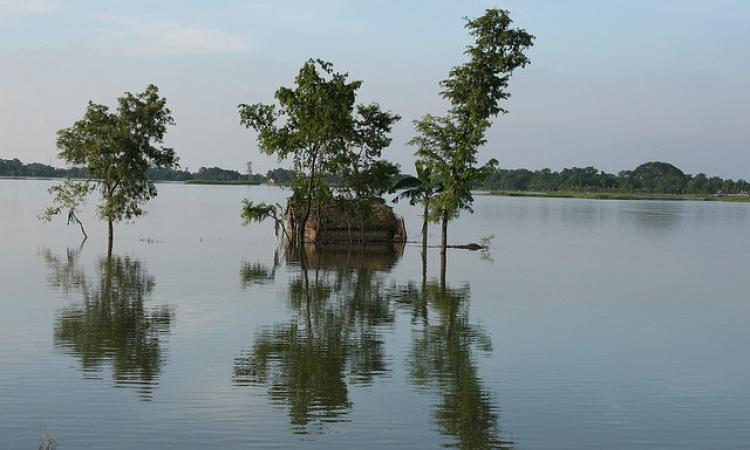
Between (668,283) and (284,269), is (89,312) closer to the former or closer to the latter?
(284,269)

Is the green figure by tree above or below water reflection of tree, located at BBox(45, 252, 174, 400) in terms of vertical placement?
above

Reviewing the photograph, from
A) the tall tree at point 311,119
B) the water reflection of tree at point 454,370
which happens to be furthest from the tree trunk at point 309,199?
the water reflection of tree at point 454,370

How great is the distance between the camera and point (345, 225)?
5509 cm

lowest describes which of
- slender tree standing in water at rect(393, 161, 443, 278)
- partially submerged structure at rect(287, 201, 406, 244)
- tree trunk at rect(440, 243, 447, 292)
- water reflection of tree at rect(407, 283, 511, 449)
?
water reflection of tree at rect(407, 283, 511, 449)

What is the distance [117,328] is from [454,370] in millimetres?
9421

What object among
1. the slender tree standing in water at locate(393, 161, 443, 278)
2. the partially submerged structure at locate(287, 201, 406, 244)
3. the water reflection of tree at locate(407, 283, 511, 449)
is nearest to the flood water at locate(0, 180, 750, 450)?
the water reflection of tree at locate(407, 283, 511, 449)

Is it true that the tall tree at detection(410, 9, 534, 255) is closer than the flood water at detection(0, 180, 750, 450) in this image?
No

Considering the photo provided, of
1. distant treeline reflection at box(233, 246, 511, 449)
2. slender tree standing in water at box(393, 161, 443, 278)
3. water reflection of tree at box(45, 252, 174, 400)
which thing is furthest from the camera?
slender tree standing in water at box(393, 161, 443, 278)

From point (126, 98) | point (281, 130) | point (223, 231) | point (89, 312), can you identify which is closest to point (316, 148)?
point (281, 130)

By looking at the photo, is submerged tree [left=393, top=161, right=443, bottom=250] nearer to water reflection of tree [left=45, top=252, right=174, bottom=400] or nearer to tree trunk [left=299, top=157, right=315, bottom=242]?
tree trunk [left=299, top=157, right=315, bottom=242]

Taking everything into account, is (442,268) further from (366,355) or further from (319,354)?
(319,354)

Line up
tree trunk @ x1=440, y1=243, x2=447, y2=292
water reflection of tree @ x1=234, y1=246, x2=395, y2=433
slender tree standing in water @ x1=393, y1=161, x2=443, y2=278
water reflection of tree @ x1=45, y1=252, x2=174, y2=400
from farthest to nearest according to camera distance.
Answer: slender tree standing in water @ x1=393, y1=161, x2=443, y2=278 → tree trunk @ x1=440, y1=243, x2=447, y2=292 → water reflection of tree @ x1=45, y1=252, x2=174, y2=400 → water reflection of tree @ x1=234, y1=246, x2=395, y2=433

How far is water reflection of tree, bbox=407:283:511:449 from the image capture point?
47.9 feet

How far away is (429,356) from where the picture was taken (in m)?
20.3
